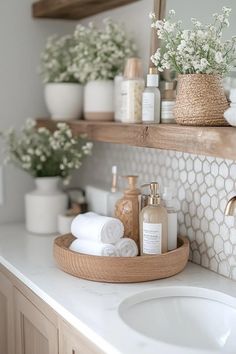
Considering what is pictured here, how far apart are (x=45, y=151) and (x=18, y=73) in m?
0.39

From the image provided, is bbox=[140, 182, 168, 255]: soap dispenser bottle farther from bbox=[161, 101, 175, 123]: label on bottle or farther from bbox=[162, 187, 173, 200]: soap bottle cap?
bbox=[161, 101, 175, 123]: label on bottle

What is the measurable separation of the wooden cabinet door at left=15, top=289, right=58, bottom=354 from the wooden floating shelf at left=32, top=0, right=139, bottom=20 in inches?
42.0

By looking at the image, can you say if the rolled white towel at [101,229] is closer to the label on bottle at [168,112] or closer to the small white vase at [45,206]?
the label on bottle at [168,112]

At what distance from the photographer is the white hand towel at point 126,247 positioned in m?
1.69

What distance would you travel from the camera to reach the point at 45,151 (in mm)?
2203

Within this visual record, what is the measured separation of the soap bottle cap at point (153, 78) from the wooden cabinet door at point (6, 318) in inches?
30.8

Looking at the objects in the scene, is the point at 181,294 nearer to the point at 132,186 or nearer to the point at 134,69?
the point at 132,186

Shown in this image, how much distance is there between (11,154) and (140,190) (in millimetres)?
633

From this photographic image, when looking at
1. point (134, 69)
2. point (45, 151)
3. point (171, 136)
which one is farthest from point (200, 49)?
point (45, 151)

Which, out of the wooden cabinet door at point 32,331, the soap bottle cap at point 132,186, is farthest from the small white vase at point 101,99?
the wooden cabinet door at point 32,331

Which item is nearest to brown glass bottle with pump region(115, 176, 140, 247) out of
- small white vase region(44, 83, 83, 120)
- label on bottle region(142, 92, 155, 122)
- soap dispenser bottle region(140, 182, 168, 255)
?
soap dispenser bottle region(140, 182, 168, 255)

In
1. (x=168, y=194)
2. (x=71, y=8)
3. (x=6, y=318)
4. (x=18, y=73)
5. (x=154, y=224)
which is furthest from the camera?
(x=18, y=73)

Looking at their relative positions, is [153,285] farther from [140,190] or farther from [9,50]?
[9,50]

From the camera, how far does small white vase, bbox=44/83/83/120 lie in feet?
7.30
